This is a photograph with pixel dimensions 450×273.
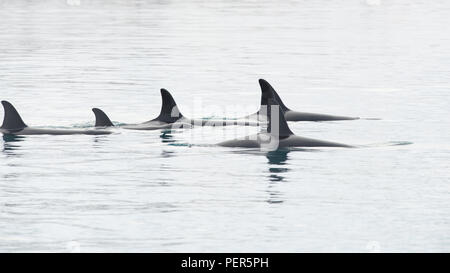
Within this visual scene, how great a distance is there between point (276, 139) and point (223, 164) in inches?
85.7

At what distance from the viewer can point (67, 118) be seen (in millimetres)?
33719

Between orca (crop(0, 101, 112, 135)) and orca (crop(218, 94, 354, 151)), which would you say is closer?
orca (crop(218, 94, 354, 151))

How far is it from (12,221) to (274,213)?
13.2ft

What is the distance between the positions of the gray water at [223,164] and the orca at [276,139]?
44cm

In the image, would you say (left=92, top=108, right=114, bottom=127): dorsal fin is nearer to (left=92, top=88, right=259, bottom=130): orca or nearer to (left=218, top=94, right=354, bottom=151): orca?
(left=92, top=88, right=259, bottom=130): orca

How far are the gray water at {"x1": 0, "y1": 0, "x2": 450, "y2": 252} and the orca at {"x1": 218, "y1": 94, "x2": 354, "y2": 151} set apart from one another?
1.44 feet

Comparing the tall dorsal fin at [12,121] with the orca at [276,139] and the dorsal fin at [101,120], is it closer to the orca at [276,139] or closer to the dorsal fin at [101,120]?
the dorsal fin at [101,120]

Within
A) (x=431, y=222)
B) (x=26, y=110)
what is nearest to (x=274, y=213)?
(x=431, y=222)

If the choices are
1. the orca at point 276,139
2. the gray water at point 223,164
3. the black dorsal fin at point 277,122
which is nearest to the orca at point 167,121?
the gray water at point 223,164

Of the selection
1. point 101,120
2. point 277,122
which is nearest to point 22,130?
point 101,120

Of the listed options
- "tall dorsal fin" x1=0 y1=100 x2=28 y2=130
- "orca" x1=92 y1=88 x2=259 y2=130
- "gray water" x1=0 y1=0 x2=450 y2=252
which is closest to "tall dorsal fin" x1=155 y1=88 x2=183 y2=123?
"orca" x1=92 y1=88 x2=259 y2=130

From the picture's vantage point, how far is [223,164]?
24.4 m

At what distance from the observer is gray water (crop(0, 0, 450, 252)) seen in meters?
17.6
